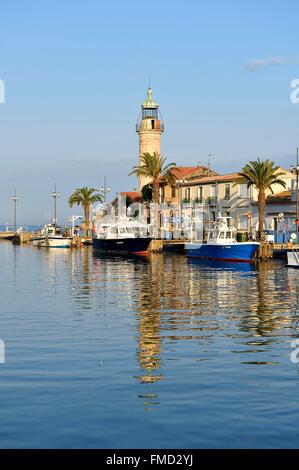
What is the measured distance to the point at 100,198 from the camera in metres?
131

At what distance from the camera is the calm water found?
12.7 metres

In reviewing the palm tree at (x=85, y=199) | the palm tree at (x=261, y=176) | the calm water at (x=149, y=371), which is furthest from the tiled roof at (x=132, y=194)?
the calm water at (x=149, y=371)

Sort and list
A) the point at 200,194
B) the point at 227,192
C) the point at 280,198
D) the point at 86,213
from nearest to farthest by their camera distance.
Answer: the point at 280,198
the point at 227,192
the point at 200,194
the point at 86,213

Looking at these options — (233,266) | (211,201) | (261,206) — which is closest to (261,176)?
(261,206)

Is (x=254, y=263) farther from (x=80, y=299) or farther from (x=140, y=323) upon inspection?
(x=140, y=323)

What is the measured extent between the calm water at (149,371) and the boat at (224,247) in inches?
1244

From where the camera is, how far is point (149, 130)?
12725 centimetres

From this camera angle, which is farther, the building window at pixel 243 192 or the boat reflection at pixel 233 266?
the building window at pixel 243 192

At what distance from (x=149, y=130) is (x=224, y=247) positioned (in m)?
60.5

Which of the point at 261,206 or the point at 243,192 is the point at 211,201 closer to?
the point at 243,192

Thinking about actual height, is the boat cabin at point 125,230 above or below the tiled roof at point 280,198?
below

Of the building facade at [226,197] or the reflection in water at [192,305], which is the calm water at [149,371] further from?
the building facade at [226,197]

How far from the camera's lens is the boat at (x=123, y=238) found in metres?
84.9
